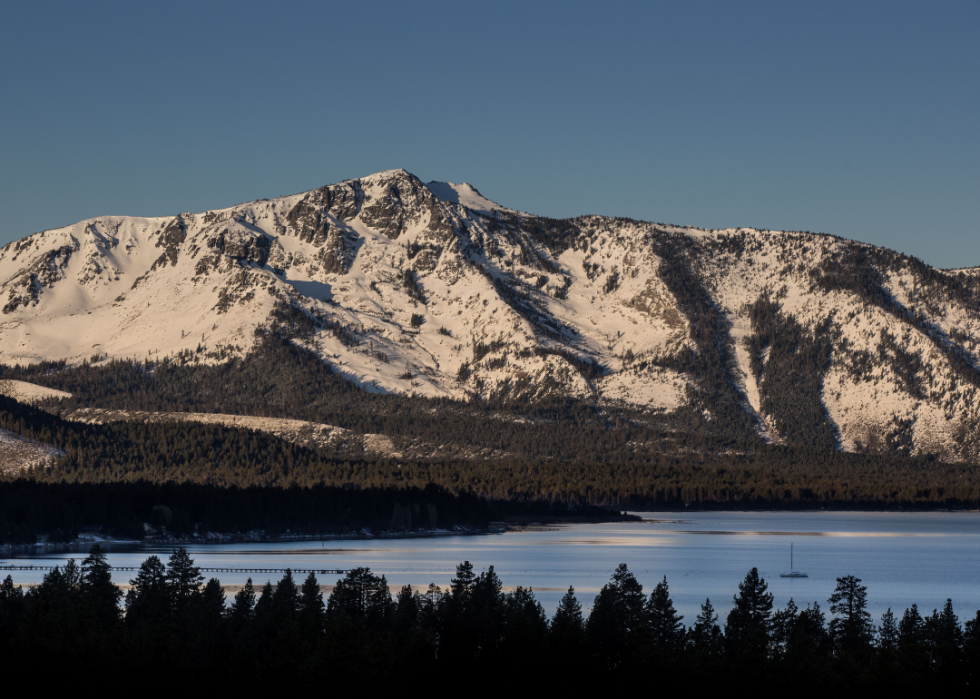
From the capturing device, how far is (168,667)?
94375 millimetres

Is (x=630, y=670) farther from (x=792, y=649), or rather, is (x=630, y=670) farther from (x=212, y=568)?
(x=212, y=568)

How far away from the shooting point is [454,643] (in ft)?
353

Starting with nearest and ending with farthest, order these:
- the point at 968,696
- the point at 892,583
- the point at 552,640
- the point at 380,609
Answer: the point at 968,696 < the point at 552,640 < the point at 380,609 < the point at 892,583

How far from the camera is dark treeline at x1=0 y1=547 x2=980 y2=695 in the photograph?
9281 centimetres

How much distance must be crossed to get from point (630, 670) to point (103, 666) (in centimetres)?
3429

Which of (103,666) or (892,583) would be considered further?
(892,583)

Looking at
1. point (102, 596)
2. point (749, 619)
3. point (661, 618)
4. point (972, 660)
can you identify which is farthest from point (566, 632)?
point (102, 596)

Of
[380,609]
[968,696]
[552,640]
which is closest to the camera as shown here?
[968,696]

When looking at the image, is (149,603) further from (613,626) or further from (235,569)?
(235,569)

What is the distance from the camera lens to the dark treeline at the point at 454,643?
92.8m

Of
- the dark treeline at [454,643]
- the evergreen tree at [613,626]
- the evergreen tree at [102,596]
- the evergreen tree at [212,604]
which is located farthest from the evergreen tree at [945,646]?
the evergreen tree at [102,596]

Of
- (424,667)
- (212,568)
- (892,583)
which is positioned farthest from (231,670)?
(892,583)

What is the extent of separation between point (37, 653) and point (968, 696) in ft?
198

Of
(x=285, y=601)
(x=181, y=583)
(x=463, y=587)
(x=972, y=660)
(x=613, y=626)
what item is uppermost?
(x=463, y=587)
